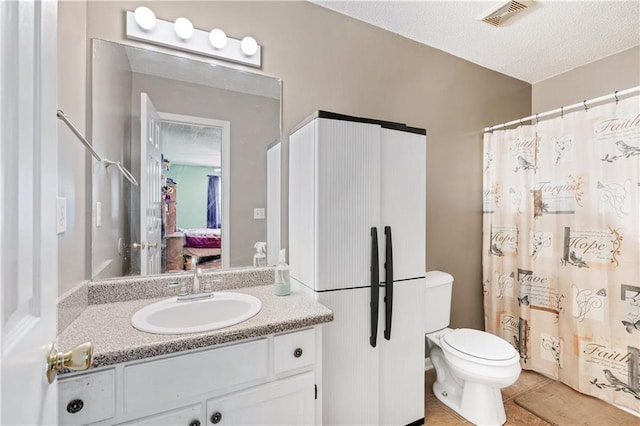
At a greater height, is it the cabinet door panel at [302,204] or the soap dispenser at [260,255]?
the cabinet door panel at [302,204]

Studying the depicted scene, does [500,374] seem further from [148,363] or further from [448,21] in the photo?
[448,21]

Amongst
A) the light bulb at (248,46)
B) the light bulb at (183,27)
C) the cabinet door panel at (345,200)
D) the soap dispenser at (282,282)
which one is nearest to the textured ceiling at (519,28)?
the light bulb at (248,46)

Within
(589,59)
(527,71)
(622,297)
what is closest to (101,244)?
(622,297)

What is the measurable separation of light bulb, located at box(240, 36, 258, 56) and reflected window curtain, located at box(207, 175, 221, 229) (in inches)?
28.8

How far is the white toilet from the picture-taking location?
66.8 inches

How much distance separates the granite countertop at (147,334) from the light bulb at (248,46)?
1.36 m

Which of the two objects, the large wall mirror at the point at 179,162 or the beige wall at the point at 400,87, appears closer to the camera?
the large wall mirror at the point at 179,162

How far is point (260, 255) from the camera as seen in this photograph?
5.89 ft

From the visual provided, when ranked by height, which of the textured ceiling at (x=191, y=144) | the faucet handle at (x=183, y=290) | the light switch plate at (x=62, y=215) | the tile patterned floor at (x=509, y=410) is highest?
the textured ceiling at (x=191, y=144)

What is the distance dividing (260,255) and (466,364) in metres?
1.36

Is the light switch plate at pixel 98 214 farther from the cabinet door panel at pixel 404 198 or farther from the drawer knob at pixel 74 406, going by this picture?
the cabinet door panel at pixel 404 198

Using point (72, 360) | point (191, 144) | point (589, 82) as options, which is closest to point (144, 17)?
point (191, 144)

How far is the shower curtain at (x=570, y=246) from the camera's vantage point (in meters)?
1.90

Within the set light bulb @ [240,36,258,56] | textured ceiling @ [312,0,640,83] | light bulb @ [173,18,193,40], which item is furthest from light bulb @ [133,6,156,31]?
textured ceiling @ [312,0,640,83]
